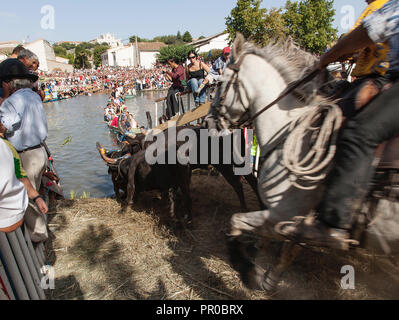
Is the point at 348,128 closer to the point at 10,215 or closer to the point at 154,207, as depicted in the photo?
the point at 10,215

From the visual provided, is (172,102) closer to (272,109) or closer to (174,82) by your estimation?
(174,82)

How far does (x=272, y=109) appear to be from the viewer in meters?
2.70

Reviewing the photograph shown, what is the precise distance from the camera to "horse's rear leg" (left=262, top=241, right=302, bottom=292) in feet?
9.16

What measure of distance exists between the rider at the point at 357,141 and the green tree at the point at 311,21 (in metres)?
27.0

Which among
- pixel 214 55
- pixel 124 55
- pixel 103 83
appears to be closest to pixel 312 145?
pixel 214 55

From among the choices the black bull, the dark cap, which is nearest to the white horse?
the black bull

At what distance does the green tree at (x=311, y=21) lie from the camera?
25.8 metres

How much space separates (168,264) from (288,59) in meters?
3.15

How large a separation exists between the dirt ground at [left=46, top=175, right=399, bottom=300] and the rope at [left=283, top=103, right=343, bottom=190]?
1535mm

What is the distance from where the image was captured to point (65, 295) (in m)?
3.40

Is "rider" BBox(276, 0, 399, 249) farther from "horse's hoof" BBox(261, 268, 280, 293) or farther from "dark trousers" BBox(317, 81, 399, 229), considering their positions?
"horse's hoof" BBox(261, 268, 280, 293)

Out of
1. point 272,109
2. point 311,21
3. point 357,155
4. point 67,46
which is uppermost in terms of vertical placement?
point 67,46
